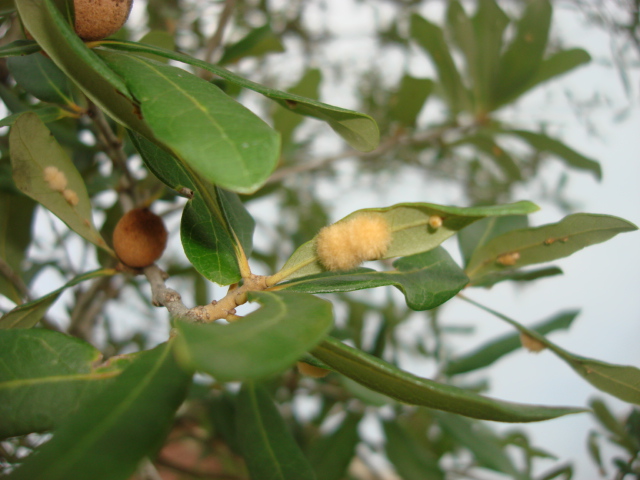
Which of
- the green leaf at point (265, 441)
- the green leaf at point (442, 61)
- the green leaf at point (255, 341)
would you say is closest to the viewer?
the green leaf at point (255, 341)

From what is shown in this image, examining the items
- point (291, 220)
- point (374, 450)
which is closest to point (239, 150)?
point (374, 450)

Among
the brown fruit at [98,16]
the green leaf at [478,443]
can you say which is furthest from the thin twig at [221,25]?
the green leaf at [478,443]

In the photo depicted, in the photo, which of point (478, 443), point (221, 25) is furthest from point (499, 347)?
point (221, 25)

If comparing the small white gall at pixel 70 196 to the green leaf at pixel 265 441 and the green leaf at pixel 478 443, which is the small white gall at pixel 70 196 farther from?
the green leaf at pixel 478 443

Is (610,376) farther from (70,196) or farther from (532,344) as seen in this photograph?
(70,196)

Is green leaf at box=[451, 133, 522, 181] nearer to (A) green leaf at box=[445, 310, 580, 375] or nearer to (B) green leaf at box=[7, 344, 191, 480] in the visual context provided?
(A) green leaf at box=[445, 310, 580, 375]

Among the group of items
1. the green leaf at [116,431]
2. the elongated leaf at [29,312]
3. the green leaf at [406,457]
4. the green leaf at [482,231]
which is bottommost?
the green leaf at [406,457]

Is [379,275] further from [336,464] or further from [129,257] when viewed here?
[336,464]
